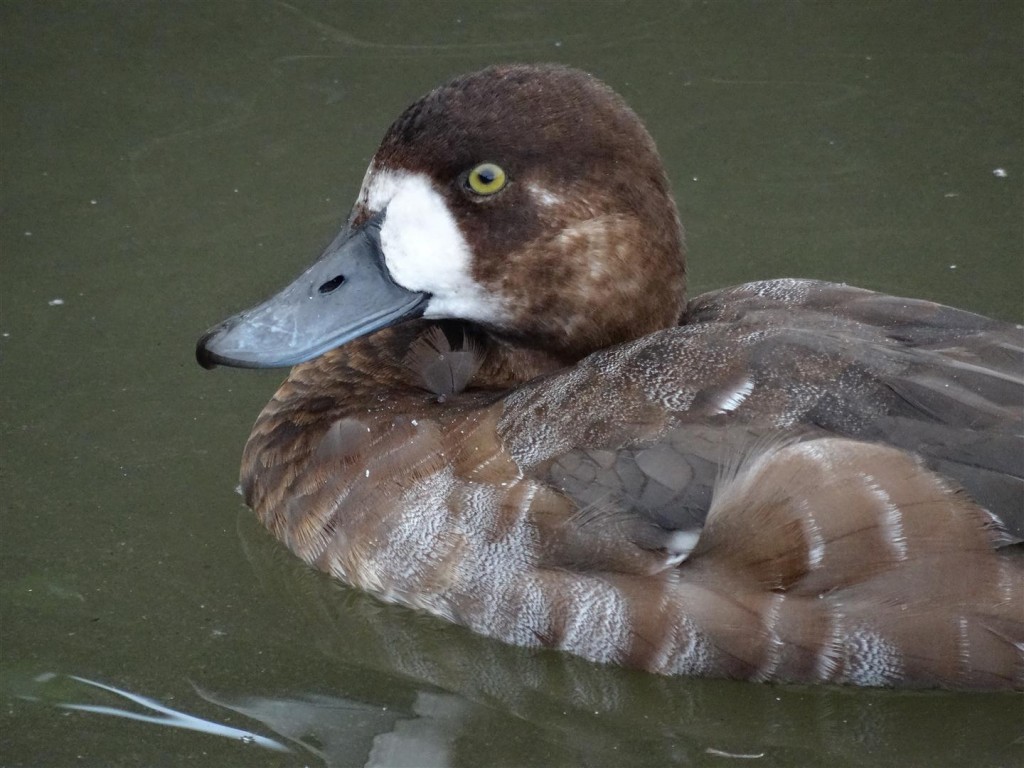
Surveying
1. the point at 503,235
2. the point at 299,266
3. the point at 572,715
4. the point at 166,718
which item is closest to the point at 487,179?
the point at 503,235

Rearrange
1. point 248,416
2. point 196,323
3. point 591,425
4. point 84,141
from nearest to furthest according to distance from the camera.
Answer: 1. point 591,425
2. point 248,416
3. point 196,323
4. point 84,141

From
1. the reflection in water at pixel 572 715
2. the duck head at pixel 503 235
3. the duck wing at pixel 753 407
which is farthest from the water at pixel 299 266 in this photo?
the duck head at pixel 503 235

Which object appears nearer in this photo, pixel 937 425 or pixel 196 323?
pixel 937 425

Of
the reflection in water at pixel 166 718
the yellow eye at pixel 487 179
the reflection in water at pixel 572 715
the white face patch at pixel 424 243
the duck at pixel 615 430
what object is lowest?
the reflection in water at pixel 572 715

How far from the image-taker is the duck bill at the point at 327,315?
3334mm

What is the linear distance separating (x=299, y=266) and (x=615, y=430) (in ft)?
6.02

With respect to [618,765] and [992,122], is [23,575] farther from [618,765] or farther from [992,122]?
[992,122]

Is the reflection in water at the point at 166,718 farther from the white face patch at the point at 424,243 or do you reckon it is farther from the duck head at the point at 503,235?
the white face patch at the point at 424,243

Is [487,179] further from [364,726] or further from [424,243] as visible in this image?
[364,726]

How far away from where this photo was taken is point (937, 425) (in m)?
2.96

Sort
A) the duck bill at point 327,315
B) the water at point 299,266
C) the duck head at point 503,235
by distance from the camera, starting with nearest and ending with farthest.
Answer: the water at point 299,266, the duck head at point 503,235, the duck bill at point 327,315

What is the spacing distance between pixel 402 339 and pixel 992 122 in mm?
2622

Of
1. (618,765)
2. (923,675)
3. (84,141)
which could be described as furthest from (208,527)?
(84,141)

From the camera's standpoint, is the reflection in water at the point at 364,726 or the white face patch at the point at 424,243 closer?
the reflection in water at the point at 364,726
